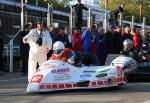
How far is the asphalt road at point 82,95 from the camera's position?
38.9 feet

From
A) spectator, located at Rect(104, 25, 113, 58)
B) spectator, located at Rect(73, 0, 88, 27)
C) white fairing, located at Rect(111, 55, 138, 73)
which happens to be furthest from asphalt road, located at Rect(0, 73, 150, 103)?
spectator, located at Rect(73, 0, 88, 27)

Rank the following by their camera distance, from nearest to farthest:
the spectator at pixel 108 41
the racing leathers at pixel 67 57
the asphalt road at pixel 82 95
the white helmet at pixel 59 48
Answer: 1. the asphalt road at pixel 82 95
2. the racing leathers at pixel 67 57
3. the white helmet at pixel 59 48
4. the spectator at pixel 108 41

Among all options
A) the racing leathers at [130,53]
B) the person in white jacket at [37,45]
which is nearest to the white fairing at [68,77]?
the person in white jacket at [37,45]

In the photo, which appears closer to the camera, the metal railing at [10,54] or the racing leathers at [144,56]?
the racing leathers at [144,56]

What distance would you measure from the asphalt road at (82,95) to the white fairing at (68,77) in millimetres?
181

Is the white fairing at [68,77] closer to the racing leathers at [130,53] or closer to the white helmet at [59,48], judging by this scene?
the white helmet at [59,48]

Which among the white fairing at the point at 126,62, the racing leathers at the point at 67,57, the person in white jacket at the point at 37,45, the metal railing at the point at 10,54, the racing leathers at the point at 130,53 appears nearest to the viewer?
the racing leathers at the point at 67,57

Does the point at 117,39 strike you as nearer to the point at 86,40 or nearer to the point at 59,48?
the point at 86,40

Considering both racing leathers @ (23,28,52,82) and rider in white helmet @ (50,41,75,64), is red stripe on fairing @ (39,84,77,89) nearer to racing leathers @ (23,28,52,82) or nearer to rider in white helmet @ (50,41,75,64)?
rider in white helmet @ (50,41,75,64)

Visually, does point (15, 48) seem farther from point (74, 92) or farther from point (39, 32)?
point (74, 92)

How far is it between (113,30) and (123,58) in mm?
3801

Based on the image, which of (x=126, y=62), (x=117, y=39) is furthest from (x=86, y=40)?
(x=126, y=62)

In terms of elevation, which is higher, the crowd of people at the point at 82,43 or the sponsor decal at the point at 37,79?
the crowd of people at the point at 82,43

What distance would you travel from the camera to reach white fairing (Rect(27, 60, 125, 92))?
1331 centimetres
